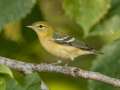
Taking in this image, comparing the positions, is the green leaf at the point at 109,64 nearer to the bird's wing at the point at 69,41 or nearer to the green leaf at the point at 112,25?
the green leaf at the point at 112,25

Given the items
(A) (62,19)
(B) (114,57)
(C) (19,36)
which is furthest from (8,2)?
(A) (62,19)

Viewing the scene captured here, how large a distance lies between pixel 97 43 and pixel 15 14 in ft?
3.07

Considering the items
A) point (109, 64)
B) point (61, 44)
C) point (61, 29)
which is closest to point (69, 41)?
point (61, 44)

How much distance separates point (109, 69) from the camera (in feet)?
6.00

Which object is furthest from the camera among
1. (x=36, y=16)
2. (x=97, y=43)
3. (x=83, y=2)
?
(x=97, y=43)

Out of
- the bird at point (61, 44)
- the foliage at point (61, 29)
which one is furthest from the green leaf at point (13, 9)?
the bird at point (61, 44)

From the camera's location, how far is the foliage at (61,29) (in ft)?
5.80

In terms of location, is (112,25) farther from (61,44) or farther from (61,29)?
(61,44)

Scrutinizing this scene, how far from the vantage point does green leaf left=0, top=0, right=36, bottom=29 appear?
5.87 ft

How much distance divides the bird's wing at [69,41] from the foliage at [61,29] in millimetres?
89

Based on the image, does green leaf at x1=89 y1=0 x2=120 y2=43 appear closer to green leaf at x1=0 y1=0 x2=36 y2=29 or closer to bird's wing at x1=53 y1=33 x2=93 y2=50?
green leaf at x1=0 y1=0 x2=36 y2=29

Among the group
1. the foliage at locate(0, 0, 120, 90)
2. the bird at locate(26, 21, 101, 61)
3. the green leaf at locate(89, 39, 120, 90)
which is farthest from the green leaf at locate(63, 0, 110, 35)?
the bird at locate(26, 21, 101, 61)

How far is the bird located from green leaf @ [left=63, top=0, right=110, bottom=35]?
3.17 feet

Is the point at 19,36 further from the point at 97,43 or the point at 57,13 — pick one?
the point at 97,43
